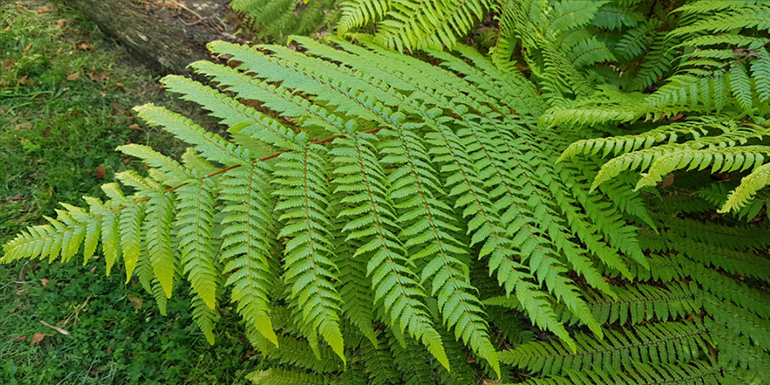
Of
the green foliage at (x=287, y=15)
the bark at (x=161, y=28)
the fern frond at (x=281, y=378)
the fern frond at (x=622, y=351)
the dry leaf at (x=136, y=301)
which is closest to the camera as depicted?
the fern frond at (x=622, y=351)

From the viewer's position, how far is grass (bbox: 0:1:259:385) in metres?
2.49

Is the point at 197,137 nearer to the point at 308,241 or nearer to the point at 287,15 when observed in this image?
the point at 308,241

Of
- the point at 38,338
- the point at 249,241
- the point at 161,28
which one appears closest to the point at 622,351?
the point at 249,241

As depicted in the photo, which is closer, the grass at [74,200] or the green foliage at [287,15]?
the grass at [74,200]

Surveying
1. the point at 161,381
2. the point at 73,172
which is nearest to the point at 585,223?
the point at 161,381

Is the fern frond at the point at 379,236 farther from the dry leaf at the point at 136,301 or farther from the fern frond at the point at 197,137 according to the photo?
the dry leaf at the point at 136,301

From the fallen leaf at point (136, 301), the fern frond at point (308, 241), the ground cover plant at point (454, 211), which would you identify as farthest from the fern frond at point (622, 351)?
the fallen leaf at point (136, 301)

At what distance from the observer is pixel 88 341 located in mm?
2576

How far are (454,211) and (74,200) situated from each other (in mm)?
2762

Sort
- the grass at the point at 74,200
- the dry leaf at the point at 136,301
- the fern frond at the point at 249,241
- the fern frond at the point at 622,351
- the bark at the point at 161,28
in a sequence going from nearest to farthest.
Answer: the fern frond at the point at 249,241, the fern frond at the point at 622,351, the grass at the point at 74,200, the dry leaf at the point at 136,301, the bark at the point at 161,28

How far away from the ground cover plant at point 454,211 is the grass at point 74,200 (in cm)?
67

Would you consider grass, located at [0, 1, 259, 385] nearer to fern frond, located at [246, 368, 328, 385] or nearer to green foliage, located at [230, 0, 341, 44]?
fern frond, located at [246, 368, 328, 385]

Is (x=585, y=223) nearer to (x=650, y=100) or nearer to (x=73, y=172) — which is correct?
(x=650, y=100)

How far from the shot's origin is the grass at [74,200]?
2492 millimetres
